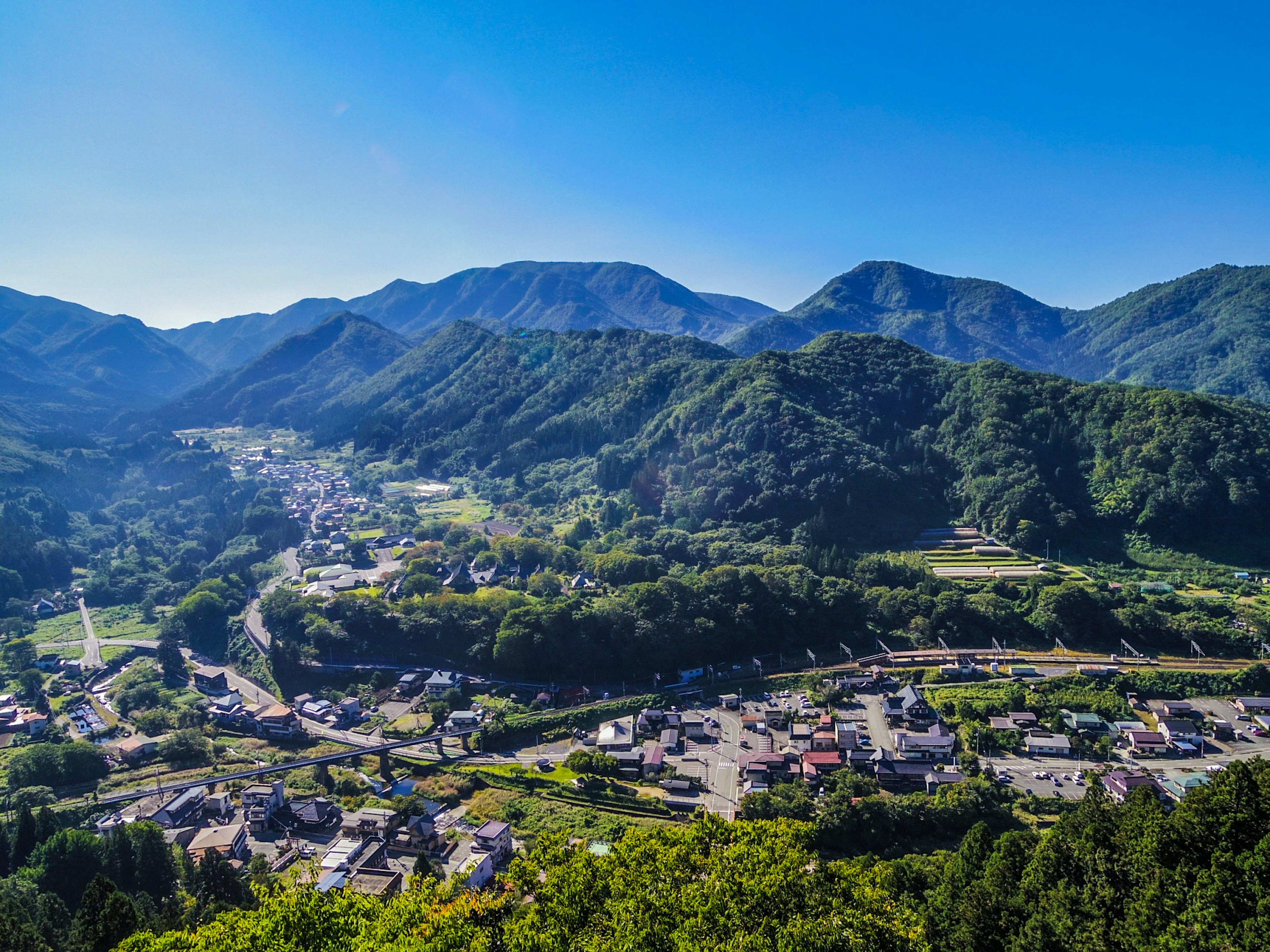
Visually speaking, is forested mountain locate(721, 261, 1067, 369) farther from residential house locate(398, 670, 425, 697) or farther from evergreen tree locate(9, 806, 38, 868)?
evergreen tree locate(9, 806, 38, 868)

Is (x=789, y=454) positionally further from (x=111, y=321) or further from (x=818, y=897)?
(x=111, y=321)

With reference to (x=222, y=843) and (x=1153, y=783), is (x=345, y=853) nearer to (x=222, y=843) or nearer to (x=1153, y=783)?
(x=222, y=843)

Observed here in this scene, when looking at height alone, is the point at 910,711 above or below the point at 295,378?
below

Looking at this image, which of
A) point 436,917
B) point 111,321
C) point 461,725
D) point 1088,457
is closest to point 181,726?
point 461,725

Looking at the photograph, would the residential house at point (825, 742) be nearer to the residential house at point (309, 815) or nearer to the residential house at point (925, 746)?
the residential house at point (925, 746)

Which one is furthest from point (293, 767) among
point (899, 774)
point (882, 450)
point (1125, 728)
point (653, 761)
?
point (882, 450)

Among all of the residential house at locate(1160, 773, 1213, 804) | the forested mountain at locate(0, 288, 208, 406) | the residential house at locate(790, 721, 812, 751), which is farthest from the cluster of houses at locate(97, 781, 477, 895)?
the forested mountain at locate(0, 288, 208, 406)
